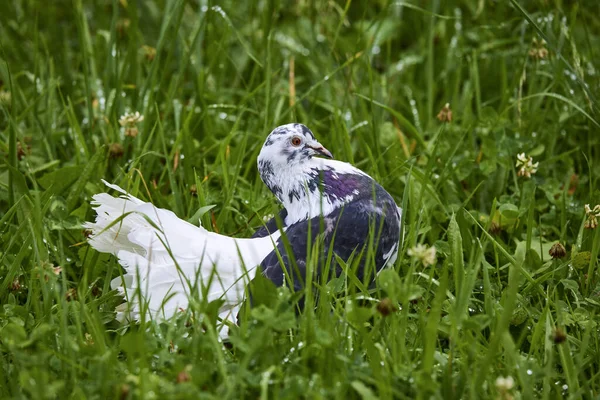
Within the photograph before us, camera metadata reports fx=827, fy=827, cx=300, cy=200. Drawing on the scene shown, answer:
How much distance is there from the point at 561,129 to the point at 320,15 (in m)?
1.59

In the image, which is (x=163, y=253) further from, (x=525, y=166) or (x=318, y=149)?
(x=525, y=166)

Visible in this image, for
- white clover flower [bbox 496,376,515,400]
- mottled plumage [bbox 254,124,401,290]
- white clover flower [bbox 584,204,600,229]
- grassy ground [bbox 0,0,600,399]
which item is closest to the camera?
white clover flower [bbox 496,376,515,400]

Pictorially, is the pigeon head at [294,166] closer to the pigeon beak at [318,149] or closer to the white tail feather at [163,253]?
the pigeon beak at [318,149]

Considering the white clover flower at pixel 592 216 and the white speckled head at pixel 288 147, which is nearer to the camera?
the white speckled head at pixel 288 147

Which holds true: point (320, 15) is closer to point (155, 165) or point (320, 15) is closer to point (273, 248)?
point (155, 165)

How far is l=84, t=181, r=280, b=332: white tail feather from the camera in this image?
284 cm

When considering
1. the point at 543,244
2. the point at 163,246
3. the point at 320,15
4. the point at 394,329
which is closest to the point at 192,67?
the point at 320,15

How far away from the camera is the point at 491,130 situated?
406 cm

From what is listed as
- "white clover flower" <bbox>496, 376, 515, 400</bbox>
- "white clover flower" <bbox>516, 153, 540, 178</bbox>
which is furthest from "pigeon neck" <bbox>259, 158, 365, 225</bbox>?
"white clover flower" <bbox>496, 376, 515, 400</bbox>

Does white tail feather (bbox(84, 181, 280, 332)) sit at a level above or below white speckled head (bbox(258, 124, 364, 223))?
below

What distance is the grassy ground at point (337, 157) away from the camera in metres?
2.39

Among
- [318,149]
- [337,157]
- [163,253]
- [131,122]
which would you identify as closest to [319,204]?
[318,149]

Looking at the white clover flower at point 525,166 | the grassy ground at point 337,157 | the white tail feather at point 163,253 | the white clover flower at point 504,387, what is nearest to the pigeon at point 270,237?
the white tail feather at point 163,253

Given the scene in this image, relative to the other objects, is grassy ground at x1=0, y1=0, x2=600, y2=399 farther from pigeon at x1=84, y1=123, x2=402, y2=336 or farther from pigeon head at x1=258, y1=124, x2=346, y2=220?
pigeon head at x1=258, y1=124, x2=346, y2=220
